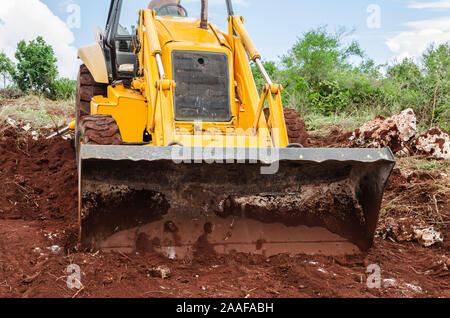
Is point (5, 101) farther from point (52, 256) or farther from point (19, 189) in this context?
point (52, 256)

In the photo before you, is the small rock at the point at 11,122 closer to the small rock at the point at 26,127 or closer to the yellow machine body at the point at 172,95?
the small rock at the point at 26,127

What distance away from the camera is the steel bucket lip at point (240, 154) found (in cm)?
322

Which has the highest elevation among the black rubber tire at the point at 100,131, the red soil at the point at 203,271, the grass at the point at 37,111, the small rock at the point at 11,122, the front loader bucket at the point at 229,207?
the grass at the point at 37,111

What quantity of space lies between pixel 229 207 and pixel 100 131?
143cm

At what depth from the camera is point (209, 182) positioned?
4.04 metres

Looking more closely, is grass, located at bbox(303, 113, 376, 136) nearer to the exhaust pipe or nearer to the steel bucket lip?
the exhaust pipe

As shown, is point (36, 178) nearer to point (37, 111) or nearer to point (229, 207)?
point (229, 207)

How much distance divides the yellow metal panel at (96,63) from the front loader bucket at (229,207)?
8.33ft

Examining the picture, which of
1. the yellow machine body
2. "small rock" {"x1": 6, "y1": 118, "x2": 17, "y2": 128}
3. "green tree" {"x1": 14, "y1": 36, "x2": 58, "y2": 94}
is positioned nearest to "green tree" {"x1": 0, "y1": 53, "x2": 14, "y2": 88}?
"green tree" {"x1": 14, "y1": 36, "x2": 58, "y2": 94}

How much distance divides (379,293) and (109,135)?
2714 millimetres

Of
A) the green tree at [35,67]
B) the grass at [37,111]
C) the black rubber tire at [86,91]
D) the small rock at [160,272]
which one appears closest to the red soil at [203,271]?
the small rock at [160,272]

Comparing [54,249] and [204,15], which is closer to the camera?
[54,249]

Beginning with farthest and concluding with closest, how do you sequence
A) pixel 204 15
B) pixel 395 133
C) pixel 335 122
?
pixel 335 122 → pixel 395 133 → pixel 204 15

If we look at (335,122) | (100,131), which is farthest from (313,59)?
(100,131)
